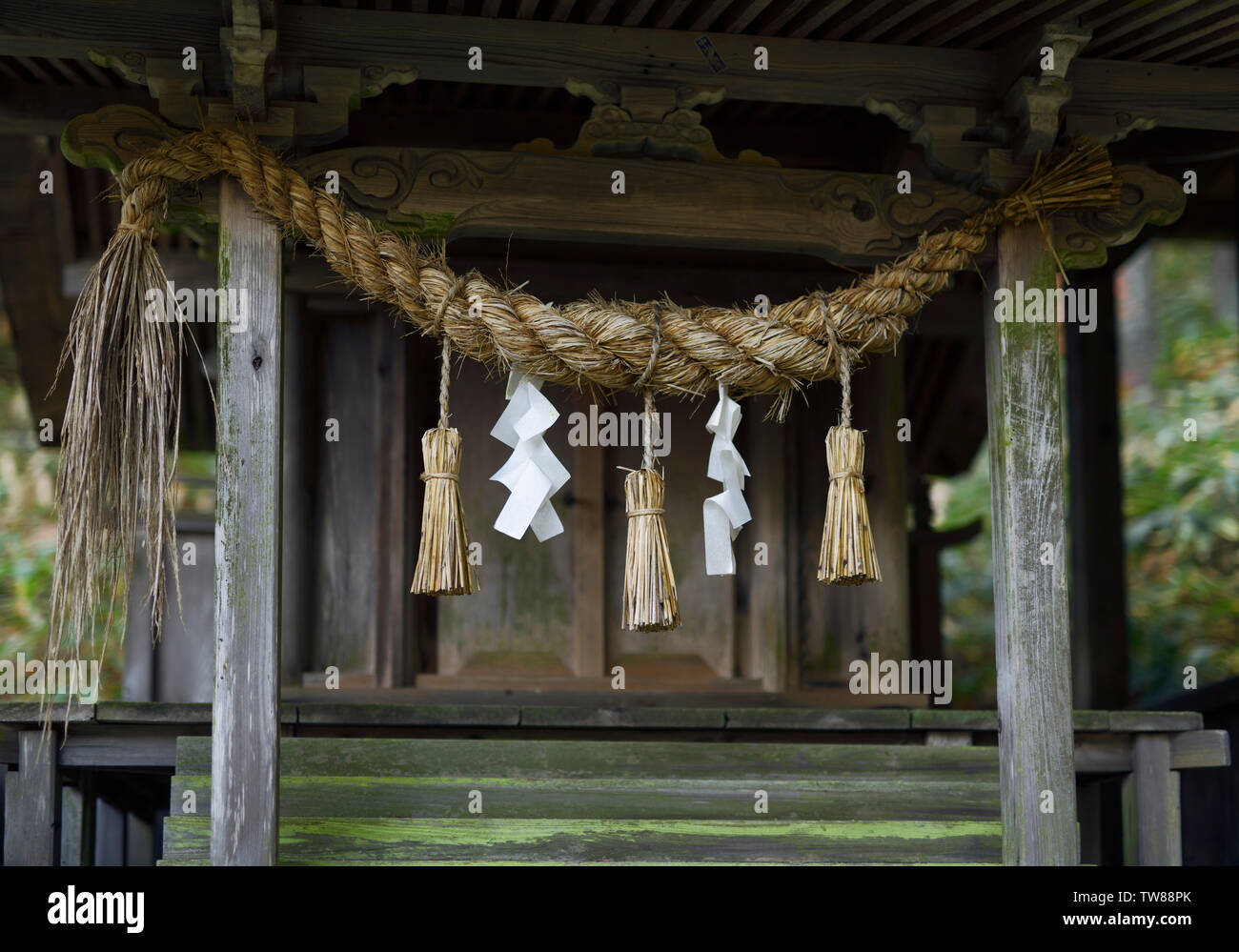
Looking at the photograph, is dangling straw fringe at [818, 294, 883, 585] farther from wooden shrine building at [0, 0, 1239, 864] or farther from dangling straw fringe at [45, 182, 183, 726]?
dangling straw fringe at [45, 182, 183, 726]

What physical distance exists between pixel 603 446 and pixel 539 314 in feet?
6.84

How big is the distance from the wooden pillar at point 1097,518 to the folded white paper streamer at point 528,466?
4664 mm

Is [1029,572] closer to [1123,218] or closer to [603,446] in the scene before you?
[1123,218]

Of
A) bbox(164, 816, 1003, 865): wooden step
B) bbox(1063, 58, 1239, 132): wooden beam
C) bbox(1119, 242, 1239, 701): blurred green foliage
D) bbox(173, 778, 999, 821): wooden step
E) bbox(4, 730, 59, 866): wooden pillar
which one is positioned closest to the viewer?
bbox(164, 816, 1003, 865): wooden step

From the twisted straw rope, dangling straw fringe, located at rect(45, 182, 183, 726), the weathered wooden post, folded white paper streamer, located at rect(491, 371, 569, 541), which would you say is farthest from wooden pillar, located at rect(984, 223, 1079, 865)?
the weathered wooden post

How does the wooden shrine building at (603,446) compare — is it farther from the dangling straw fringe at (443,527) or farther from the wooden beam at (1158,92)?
the dangling straw fringe at (443,527)

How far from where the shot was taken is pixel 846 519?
3660mm

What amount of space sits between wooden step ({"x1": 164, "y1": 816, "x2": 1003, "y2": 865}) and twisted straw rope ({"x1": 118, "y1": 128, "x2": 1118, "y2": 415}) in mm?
1288

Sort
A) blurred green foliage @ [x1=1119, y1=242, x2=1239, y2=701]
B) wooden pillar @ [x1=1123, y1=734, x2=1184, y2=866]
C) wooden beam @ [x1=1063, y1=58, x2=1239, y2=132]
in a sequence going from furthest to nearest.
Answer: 1. blurred green foliage @ [x1=1119, y1=242, x2=1239, y2=701]
2. wooden pillar @ [x1=1123, y1=734, x2=1184, y2=866]
3. wooden beam @ [x1=1063, y1=58, x2=1239, y2=132]

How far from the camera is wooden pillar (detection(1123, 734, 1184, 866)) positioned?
4.66 metres

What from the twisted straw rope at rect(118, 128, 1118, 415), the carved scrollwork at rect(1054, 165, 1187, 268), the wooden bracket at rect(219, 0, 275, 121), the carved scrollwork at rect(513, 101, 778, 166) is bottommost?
the twisted straw rope at rect(118, 128, 1118, 415)

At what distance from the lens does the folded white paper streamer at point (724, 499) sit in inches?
147

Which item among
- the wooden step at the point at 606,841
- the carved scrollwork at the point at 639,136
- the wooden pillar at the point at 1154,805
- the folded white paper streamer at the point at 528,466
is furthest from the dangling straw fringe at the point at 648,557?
the wooden pillar at the point at 1154,805

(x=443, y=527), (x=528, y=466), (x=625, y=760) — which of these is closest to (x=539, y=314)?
(x=528, y=466)
